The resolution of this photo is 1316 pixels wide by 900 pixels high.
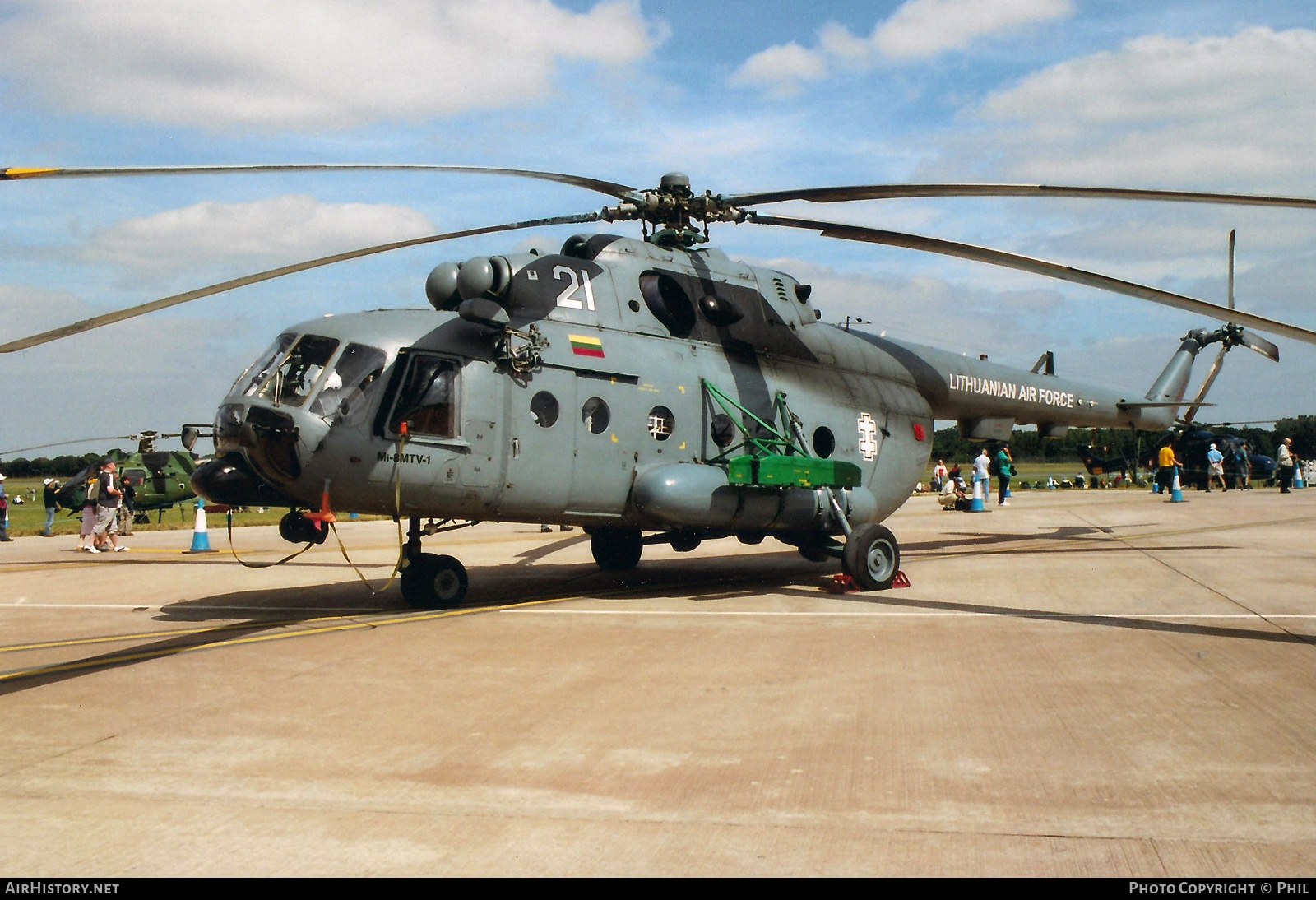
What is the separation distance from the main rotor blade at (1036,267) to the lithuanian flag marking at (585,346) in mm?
2372

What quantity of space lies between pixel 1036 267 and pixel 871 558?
3730 millimetres

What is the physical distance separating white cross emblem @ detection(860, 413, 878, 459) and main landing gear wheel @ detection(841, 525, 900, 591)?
1908 mm

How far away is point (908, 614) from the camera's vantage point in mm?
9734

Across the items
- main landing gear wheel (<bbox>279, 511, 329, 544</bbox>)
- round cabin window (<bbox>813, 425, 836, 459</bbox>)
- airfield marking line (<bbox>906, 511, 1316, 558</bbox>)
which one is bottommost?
airfield marking line (<bbox>906, 511, 1316, 558</bbox>)

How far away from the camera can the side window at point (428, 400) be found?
9.59 meters

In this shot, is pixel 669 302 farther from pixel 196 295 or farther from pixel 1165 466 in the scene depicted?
pixel 1165 466

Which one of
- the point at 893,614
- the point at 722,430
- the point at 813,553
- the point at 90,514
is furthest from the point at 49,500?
the point at 893,614

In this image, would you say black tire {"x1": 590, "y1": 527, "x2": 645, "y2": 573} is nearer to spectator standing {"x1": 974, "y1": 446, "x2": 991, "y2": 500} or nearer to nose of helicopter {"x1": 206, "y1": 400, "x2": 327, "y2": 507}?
nose of helicopter {"x1": 206, "y1": 400, "x2": 327, "y2": 507}

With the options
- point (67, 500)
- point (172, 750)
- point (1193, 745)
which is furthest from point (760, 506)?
point (67, 500)

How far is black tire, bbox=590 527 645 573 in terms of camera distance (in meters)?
13.6

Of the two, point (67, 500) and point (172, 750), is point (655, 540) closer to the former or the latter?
point (172, 750)

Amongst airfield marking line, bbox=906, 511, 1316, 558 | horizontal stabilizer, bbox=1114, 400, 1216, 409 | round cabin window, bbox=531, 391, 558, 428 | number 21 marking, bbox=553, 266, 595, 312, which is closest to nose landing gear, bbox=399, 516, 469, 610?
round cabin window, bbox=531, 391, 558, 428

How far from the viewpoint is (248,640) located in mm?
8797
